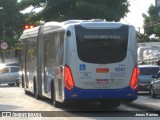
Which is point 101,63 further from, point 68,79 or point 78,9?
point 78,9

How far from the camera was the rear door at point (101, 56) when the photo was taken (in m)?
19.3

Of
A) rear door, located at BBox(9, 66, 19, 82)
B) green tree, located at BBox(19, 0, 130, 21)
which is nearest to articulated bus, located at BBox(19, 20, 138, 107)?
rear door, located at BBox(9, 66, 19, 82)

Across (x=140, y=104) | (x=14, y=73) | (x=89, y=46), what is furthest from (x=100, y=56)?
(x=14, y=73)

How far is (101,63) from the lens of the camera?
19438 mm

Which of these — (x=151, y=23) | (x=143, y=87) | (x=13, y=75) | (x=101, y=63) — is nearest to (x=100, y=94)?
(x=101, y=63)

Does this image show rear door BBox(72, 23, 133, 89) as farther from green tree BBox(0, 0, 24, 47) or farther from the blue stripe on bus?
green tree BBox(0, 0, 24, 47)

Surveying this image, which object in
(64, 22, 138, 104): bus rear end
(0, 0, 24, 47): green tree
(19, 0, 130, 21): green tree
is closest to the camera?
(64, 22, 138, 104): bus rear end

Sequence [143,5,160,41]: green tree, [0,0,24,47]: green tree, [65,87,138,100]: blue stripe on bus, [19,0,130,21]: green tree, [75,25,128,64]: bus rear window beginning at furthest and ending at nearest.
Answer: [143,5,160,41]: green tree
[0,0,24,47]: green tree
[19,0,130,21]: green tree
[75,25,128,64]: bus rear window
[65,87,138,100]: blue stripe on bus

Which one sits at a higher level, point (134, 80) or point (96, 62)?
point (96, 62)

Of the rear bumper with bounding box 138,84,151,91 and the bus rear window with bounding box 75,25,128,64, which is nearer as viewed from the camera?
the bus rear window with bounding box 75,25,128,64

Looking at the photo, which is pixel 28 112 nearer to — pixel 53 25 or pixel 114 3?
pixel 53 25

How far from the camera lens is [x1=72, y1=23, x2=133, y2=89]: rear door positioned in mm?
19312

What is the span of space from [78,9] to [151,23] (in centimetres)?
6131

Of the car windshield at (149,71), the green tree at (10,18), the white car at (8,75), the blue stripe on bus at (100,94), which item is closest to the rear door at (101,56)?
the blue stripe on bus at (100,94)
